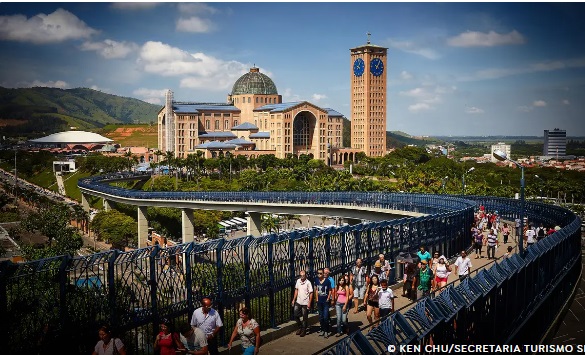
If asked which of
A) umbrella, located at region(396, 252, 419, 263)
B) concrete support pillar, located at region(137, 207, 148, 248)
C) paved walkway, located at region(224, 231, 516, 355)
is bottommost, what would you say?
concrete support pillar, located at region(137, 207, 148, 248)

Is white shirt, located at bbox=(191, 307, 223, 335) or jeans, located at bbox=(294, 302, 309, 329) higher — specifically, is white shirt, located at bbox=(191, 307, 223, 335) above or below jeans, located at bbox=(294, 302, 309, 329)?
above

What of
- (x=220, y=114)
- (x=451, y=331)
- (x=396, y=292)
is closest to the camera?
(x=451, y=331)

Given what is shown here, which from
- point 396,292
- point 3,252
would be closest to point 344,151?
point 3,252

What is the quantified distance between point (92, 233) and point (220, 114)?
240 ft

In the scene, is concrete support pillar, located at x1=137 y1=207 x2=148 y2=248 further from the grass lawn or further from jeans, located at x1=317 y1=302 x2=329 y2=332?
the grass lawn

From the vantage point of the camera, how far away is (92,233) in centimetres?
8781

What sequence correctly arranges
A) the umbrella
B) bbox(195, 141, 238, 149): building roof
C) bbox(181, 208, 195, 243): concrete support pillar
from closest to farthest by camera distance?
the umbrella
bbox(181, 208, 195, 243): concrete support pillar
bbox(195, 141, 238, 149): building roof

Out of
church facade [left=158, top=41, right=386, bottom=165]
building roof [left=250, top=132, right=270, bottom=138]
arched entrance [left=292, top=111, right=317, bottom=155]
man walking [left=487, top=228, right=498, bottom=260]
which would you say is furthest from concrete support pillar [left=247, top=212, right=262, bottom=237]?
arched entrance [left=292, top=111, right=317, bottom=155]

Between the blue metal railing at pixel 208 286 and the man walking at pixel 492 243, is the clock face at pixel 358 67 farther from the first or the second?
the blue metal railing at pixel 208 286

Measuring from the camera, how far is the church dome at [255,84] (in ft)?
525

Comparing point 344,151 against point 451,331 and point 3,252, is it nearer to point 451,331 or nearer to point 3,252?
point 3,252

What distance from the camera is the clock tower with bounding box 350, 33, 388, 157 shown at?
162375 mm

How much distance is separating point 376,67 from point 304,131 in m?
29.4

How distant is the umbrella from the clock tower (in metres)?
142
